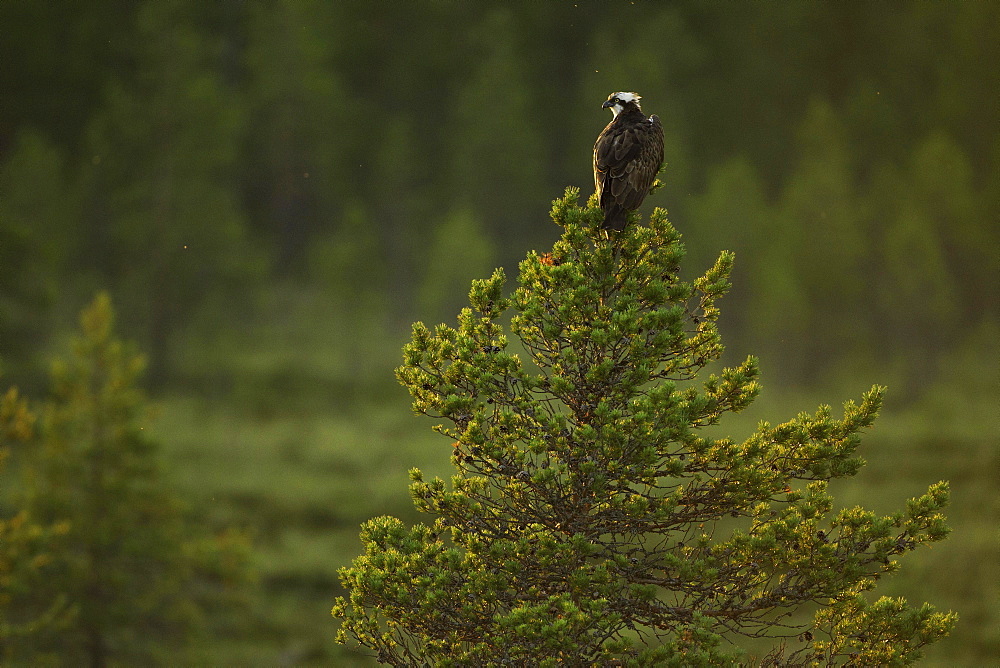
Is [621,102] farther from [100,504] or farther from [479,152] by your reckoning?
[479,152]

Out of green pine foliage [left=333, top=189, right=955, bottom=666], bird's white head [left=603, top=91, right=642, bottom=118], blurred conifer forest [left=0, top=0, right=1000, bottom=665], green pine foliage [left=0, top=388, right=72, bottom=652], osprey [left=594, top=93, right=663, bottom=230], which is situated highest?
blurred conifer forest [left=0, top=0, right=1000, bottom=665]

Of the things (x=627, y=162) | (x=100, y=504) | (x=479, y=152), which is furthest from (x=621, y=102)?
(x=479, y=152)

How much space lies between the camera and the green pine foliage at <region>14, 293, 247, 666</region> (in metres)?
20.9

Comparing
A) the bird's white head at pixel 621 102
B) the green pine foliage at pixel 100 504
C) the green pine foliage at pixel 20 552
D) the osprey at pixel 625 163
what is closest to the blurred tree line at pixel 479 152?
the green pine foliage at pixel 100 504

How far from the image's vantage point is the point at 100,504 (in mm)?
21000

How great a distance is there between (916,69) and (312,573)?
44.1m

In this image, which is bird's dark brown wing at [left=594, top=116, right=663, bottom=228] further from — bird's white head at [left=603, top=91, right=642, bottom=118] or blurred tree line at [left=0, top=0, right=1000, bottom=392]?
blurred tree line at [left=0, top=0, right=1000, bottom=392]

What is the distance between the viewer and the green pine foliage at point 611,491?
→ 7.99 m

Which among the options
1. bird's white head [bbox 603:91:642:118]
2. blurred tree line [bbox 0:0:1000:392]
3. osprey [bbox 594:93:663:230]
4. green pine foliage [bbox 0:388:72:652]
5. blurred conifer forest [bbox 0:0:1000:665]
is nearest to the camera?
osprey [bbox 594:93:663:230]

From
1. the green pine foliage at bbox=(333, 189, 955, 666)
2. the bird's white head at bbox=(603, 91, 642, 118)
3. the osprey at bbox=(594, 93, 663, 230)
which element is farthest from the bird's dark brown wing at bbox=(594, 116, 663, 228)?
the bird's white head at bbox=(603, 91, 642, 118)

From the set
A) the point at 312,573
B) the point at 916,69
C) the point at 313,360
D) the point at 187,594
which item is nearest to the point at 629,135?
the point at 187,594

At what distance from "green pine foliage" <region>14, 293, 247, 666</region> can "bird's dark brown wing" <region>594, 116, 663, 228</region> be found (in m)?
15.5

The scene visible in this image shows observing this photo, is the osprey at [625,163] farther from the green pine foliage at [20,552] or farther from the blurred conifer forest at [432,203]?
the blurred conifer forest at [432,203]

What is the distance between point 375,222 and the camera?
51719 millimetres
